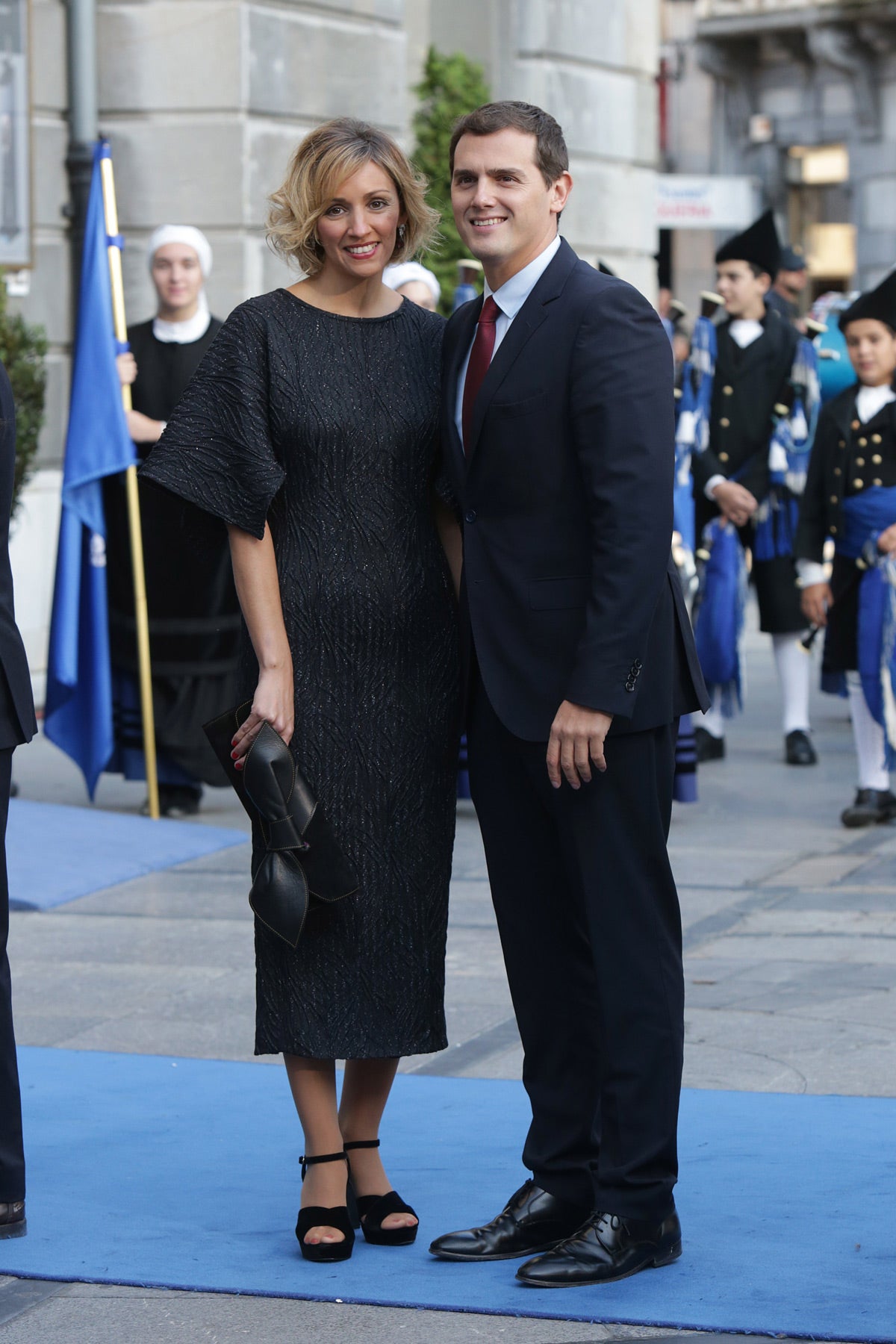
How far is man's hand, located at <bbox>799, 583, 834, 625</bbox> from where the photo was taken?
333 inches

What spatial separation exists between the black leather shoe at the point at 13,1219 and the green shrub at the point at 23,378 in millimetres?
5213

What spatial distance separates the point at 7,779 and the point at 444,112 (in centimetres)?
1053

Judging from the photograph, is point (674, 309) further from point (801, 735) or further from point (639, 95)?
point (639, 95)

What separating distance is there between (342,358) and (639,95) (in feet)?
41.4

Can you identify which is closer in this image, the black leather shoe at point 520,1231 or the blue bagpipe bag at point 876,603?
the black leather shoe at point 520,1231

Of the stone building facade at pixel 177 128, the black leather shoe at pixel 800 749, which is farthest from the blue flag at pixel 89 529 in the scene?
the black leather shoe at pixel 800 749

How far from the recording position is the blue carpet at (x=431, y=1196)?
371 centimetres

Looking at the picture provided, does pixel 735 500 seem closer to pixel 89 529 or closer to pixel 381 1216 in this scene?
pixel 89 529

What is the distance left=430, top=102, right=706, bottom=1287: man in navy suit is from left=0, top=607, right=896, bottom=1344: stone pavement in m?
0.36

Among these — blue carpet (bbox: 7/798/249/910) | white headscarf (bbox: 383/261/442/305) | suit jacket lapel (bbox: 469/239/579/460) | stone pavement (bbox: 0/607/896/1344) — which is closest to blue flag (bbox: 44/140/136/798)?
blue carpet (bbox: 7/798/249/910)

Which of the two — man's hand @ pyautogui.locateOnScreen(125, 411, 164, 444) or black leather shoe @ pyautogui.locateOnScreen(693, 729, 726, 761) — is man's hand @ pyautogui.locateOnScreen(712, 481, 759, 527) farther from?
man's hand @ pyautogui.locateOnScreen(125, 411, 164, 444)

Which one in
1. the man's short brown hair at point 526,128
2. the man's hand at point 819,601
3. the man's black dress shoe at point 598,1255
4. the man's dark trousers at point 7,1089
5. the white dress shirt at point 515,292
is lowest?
the man's black dress shoe at point 598,1255

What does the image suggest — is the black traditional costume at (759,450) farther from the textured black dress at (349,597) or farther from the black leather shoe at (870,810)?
the textured black dress at (349,597)

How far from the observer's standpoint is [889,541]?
812 cm
